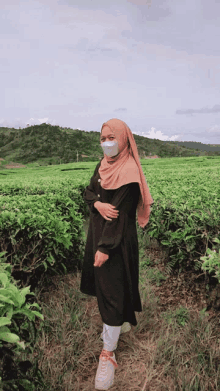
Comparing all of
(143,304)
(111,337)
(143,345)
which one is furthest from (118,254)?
(143,304)

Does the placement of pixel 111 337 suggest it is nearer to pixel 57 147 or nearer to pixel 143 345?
pixel 143 345

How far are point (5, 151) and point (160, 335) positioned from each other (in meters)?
87.3

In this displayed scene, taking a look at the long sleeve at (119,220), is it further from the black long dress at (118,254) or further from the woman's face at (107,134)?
the woman's face at (107,134)

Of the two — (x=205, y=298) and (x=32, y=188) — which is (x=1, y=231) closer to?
(x=205, y=298)

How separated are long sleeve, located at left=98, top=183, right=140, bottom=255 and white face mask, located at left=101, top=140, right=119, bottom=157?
30 centimetres

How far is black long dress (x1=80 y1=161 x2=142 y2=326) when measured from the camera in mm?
2152

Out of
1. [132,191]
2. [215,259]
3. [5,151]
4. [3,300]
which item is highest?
[5,151]

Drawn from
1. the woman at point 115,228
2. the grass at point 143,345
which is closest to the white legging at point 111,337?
the woman at point 115,228

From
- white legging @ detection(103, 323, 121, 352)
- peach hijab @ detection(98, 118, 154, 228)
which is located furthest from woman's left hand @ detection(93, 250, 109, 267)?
white legging @ detection(103, 323, 121, 352)

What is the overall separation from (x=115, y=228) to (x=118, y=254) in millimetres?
268

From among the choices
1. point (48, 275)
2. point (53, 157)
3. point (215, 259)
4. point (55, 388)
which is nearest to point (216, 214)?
point (215, 259)

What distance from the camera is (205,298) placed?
3258 mm

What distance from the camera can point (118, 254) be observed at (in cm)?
227

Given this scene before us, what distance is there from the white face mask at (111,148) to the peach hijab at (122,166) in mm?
36
